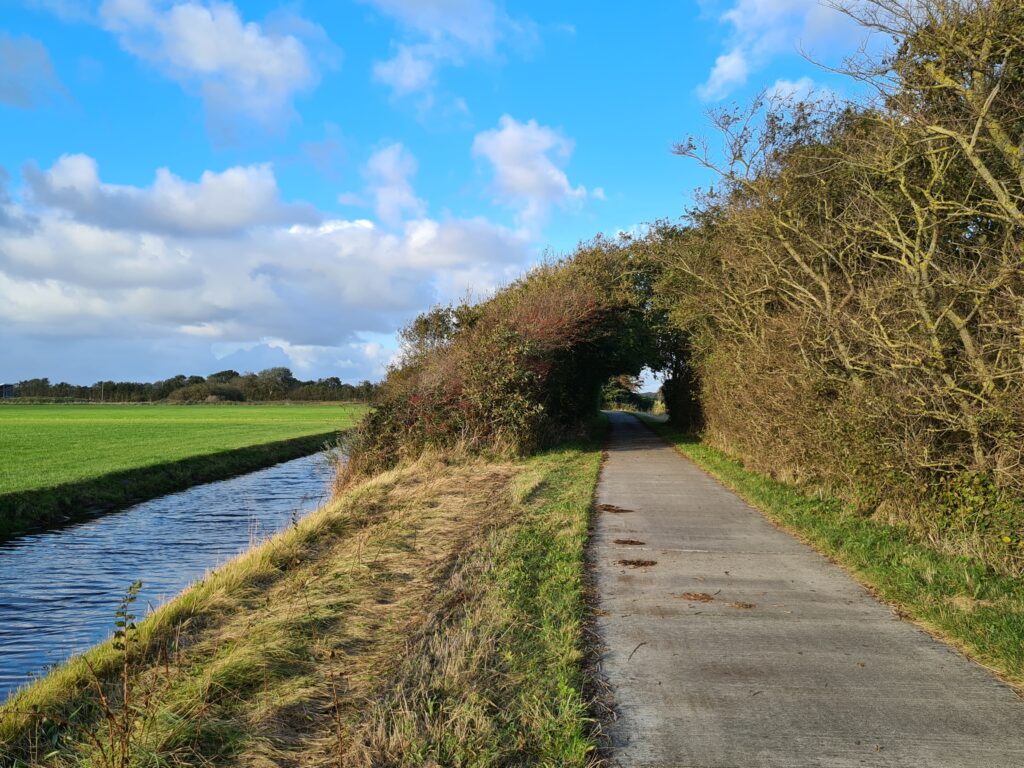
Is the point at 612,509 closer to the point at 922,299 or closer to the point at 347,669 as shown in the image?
the point at 922,299

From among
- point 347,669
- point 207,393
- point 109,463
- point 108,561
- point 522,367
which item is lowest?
point 108,561

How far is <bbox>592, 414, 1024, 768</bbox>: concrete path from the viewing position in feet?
12.7

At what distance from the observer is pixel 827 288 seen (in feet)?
40.6

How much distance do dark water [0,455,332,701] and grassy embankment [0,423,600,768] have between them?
1.38 meters

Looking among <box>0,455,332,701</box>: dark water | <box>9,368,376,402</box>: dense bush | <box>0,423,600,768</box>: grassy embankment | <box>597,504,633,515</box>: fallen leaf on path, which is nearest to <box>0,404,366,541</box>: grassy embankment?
<box>0,455,332,701</box>: dark water

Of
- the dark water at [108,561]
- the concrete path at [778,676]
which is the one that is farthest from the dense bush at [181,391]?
the concrete path at [778,676]

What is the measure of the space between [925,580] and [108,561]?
1094 cm

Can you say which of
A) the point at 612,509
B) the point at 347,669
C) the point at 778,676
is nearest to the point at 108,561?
the point at 612,509

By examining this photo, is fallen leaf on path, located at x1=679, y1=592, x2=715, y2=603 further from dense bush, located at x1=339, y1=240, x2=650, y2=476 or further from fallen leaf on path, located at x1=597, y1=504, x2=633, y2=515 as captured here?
dense bush, located at x1=339, y1=240, x2=650, y2=476

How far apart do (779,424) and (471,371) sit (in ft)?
28.2

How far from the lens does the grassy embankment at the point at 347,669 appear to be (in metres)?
3.97

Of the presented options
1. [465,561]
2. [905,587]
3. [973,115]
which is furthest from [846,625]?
[973,115]

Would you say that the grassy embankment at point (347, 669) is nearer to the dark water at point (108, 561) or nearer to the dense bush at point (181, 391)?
the dark water at point (108, 561)

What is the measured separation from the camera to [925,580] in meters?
6.98
